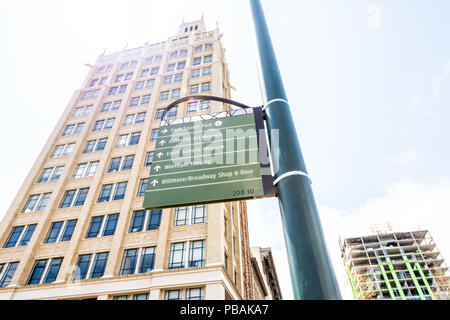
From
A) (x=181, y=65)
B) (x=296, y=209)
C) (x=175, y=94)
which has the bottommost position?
(x=296, y=209)

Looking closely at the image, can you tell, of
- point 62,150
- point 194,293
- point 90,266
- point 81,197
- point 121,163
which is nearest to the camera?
point 194,293

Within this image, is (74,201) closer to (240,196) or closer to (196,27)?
(240,196)

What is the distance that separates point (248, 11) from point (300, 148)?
229 cm

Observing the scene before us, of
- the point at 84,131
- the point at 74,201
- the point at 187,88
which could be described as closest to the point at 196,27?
the point at 187,88

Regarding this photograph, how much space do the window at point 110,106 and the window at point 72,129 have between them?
11.6 feet

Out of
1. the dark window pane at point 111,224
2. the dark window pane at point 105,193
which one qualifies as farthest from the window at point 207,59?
the dark window pane at point 111,224

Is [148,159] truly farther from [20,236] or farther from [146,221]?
[20,236]

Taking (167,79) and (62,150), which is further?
(167,79)

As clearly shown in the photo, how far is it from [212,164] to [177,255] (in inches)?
669

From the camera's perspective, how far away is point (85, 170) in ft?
89.2

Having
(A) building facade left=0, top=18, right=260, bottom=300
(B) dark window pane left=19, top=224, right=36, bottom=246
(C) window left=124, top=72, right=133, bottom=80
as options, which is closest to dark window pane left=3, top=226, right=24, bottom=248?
(A) building facade left=0, top=18, right=260, bottom=300

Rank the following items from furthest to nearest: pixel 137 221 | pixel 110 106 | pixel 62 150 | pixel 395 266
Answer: pixel 395 266 → pixel 110 106 → pixel 62 150 → pixel 137 221

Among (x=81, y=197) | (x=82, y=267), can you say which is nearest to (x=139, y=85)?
(x=81, y=197)
